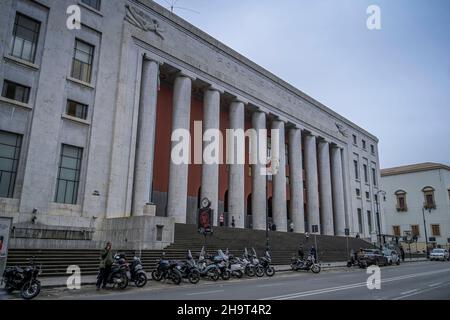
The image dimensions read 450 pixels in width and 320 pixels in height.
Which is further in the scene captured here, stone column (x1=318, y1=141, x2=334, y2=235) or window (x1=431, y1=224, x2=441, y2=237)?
window (x1=431, y1=224, x2=441, y2=237)

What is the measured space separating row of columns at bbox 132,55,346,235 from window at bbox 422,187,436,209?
82.3 ft

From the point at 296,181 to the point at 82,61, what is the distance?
84.9 ft

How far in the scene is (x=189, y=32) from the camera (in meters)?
31.6

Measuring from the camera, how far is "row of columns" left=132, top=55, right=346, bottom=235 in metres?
27.3

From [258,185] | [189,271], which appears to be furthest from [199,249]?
[258,185]

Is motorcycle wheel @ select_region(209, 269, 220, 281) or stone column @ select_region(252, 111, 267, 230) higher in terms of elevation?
stone column @ select_region(252, 111, 267, 230)

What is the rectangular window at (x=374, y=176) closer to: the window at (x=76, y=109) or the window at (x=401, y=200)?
the window at (x=401, y=200)

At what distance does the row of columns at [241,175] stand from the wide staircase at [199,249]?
365cm

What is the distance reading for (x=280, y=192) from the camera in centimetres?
3822

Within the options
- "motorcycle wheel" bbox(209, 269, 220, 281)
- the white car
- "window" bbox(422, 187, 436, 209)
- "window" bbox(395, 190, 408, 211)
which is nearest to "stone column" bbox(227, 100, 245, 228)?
"motorcycle wheel" bbox(209, 269, 220, 281)

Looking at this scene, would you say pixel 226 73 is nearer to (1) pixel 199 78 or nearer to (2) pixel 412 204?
(1) pixel 199 78

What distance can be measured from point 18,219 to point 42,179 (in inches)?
103

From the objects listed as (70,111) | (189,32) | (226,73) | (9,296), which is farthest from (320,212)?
(9,296)

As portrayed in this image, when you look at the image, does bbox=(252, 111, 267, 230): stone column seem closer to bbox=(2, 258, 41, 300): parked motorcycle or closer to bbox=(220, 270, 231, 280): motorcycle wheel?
bbox=(220, 270, 231, 280): motorcycle wheel
